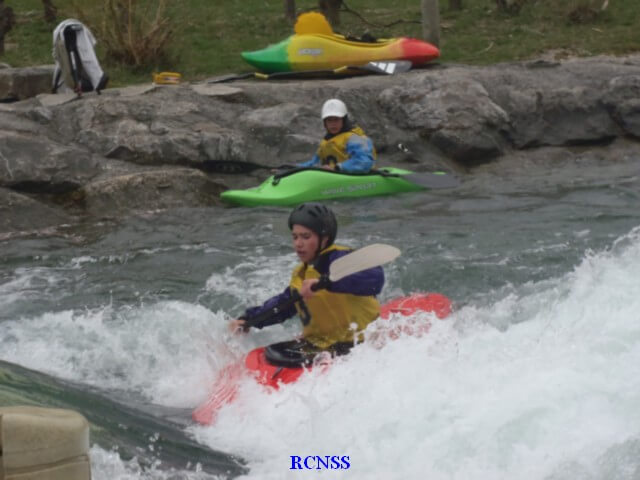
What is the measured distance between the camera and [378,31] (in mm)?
16391

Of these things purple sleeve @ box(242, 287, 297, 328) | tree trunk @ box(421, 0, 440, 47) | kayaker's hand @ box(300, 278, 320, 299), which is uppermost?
tree trunk @ box(421, 0, 440, 47)

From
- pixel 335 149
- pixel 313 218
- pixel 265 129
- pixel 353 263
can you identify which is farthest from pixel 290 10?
pixel 353 263

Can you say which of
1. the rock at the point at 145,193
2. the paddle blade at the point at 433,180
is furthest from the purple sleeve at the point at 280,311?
the paddle blade at the point at 433,180

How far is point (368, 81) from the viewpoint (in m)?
12.7

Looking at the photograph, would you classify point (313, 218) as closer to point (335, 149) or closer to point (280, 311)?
point (280, 311)

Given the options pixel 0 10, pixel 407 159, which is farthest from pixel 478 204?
pixel 0 10

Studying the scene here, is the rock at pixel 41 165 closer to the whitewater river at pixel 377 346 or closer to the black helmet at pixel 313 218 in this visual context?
the whitewater river at pixel 377 346

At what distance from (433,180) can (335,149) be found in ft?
3.58

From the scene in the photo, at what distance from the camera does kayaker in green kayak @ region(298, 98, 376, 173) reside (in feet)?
33.2

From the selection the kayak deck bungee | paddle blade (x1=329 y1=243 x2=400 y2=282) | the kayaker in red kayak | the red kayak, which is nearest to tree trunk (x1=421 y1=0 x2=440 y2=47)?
the kayak deck bungee

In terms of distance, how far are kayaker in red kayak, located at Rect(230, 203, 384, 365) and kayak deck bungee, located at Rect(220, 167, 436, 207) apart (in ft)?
14.6

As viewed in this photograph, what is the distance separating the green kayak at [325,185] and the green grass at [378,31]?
414 centimetres

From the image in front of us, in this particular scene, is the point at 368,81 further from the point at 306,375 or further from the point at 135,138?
the point at 306,375

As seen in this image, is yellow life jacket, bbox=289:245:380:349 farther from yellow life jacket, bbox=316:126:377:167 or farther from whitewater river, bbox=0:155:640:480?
yellow life jacket, bbox=316:126:377:167
